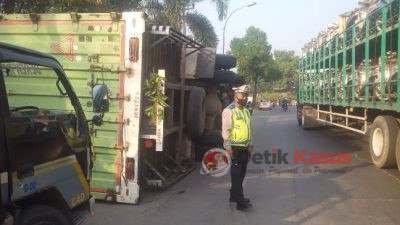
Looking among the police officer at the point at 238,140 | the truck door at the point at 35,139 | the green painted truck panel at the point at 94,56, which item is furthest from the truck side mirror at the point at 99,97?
the police officer at the point at 238,140

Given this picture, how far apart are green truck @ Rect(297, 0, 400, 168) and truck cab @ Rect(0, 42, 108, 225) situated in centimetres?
502

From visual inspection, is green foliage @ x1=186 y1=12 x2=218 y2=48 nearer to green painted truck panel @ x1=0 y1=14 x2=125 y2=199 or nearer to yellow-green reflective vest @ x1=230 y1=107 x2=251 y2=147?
green painted truck panel @ x1=0 y1=14 x2=125 y2=199

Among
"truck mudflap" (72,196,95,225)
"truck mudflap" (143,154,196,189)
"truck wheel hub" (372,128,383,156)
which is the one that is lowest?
"truck mudflap" (143,154,196,189)

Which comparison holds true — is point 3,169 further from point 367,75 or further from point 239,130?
point 367,75

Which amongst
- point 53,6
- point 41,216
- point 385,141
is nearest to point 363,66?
point 385,141

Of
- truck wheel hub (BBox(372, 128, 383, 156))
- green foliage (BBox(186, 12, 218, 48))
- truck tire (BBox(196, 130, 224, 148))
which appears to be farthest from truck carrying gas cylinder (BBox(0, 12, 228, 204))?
green foliage (BBox(186, 12, 218, 48))

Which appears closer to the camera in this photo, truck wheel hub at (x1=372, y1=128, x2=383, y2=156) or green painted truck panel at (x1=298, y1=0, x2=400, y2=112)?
green painted truck panel at (x1=298, y1=0, x2=400, y2=112)

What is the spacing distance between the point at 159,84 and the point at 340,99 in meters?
5.95

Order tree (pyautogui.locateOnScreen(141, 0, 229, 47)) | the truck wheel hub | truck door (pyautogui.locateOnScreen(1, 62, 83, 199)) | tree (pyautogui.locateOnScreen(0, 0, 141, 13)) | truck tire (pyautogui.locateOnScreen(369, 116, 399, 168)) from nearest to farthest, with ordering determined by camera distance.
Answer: truck door (pyautogui.locateOnScreen(1, 62, 83, 199)), truck tire (pyautogui.locateOnScreen(369, 116, 399, 168)), the truck wheel hub, tree (pyautogui.locateOnScreen(0, 0, 141, 13)), tree (pyautogui.locateOnScreen(141, 0, 229, 47))

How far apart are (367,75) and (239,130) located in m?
3.75

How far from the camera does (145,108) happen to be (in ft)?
20.2

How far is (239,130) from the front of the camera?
18.8 feet

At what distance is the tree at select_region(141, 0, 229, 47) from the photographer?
1937cm

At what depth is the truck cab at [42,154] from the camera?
287 centimetres
